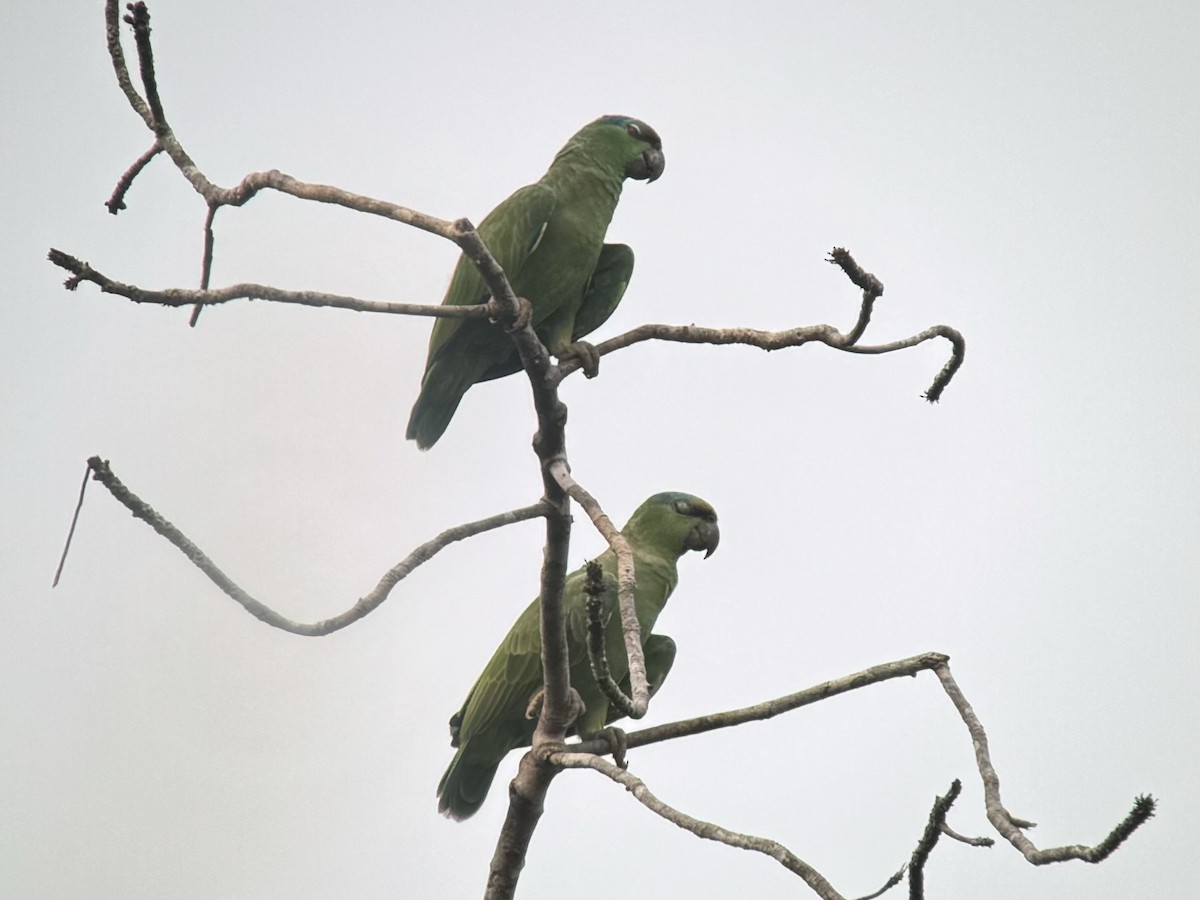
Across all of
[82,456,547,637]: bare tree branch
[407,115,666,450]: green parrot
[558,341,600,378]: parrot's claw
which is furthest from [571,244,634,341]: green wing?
[82,456,547,637]: bare tree branch

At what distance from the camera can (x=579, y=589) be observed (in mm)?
5996

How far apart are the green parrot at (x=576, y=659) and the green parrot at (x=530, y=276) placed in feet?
3.72

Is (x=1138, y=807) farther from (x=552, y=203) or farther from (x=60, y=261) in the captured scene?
(x=552, y=203)

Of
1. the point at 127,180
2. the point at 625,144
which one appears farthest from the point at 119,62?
the point at 625,144

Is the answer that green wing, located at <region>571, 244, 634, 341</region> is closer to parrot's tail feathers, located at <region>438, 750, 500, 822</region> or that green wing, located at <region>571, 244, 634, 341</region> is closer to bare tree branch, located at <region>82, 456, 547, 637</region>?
parrot's tail feathers, located at <region>438, 750, 500, 822</region>

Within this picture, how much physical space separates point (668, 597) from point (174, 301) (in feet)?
12.3

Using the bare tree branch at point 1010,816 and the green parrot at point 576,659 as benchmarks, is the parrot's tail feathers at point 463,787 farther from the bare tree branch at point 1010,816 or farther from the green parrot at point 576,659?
the bare tree branch at point 1010,816

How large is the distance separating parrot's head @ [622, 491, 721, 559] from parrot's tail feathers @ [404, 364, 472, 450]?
124 centimetres

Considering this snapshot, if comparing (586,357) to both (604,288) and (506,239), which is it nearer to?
(506,239)

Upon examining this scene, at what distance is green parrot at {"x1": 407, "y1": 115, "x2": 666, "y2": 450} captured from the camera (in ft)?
20.7

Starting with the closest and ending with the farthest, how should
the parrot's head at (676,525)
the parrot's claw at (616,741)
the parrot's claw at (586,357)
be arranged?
the parrot's claw at (616,741)
the parrot's claw at (586,357)
the parrot's head at (676,525)

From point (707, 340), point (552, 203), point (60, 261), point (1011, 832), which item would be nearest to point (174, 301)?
point (60, 261)

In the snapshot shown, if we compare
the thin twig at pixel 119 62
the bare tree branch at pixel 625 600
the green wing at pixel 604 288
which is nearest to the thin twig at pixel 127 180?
the thin twig at pixel 119 62

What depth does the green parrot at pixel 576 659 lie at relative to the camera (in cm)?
585
